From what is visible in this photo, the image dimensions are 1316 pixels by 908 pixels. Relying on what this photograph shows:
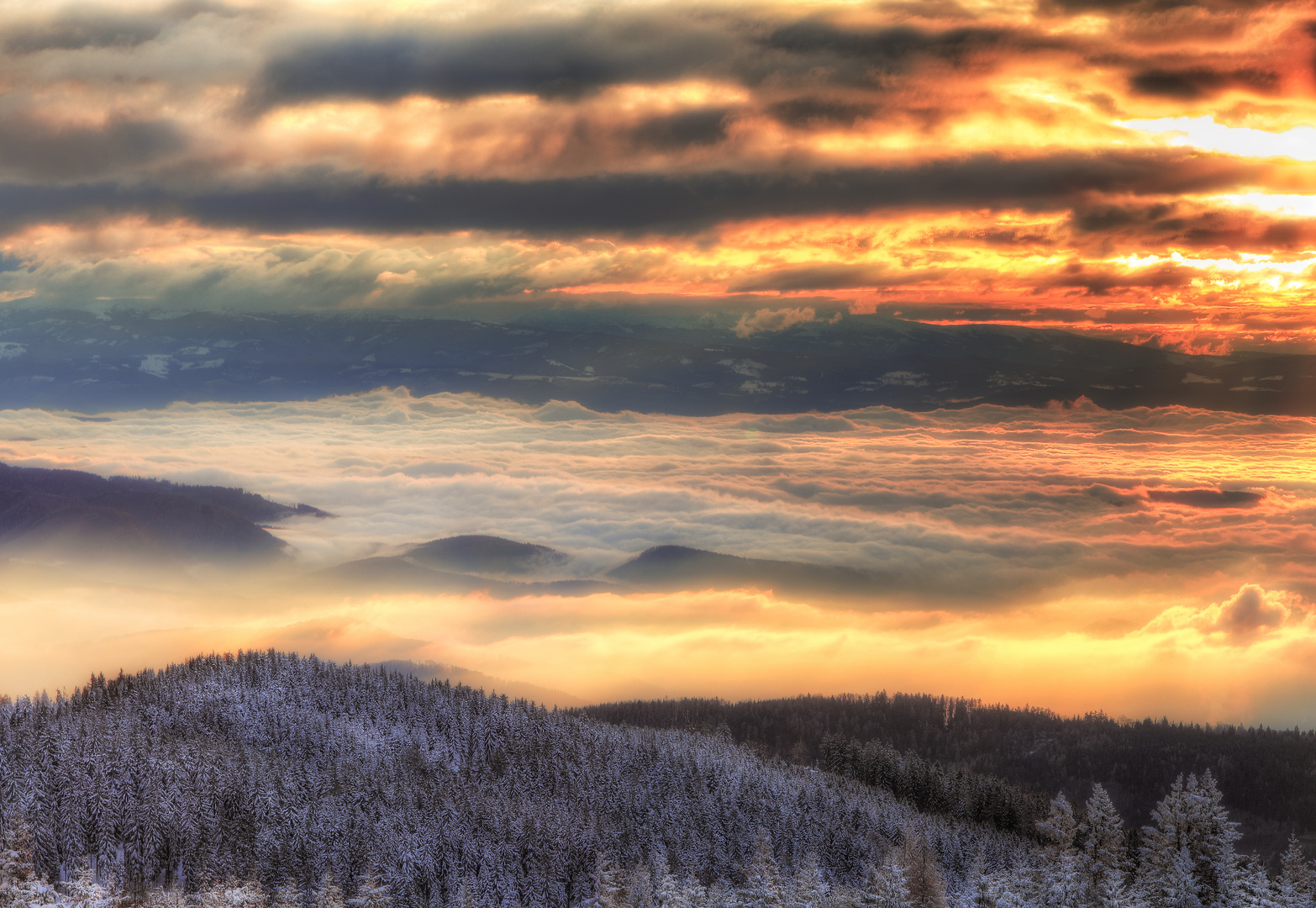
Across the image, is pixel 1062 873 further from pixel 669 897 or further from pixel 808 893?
pixel 669 897

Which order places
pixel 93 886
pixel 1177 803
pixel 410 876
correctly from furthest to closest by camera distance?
pixel 410 876, pixel 1177 803, pixel 93 886

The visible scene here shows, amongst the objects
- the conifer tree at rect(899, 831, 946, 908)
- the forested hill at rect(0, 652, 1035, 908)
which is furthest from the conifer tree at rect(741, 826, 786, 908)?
the forested hill at rect(0, 652, 1035, 908)

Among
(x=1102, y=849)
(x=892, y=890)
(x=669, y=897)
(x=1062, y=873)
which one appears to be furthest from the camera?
(x=1102, y=849)

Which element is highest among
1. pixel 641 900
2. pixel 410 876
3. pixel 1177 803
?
pixel 1177 803

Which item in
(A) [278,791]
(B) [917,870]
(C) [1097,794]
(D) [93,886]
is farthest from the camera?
(A) [278,791]

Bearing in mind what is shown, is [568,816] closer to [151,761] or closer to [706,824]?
[706,824]

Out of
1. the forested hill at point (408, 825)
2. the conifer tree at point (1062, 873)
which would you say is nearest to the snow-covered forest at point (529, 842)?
the conifer tree at point (1062, 873)

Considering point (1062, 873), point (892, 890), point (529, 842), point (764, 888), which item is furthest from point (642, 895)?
point (529, 842)

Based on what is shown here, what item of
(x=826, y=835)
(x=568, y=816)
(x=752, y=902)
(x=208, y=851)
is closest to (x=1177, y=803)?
(x=752, y=902)

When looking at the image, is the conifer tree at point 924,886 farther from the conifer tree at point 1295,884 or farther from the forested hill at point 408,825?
the conifer tree at point 1295,884
